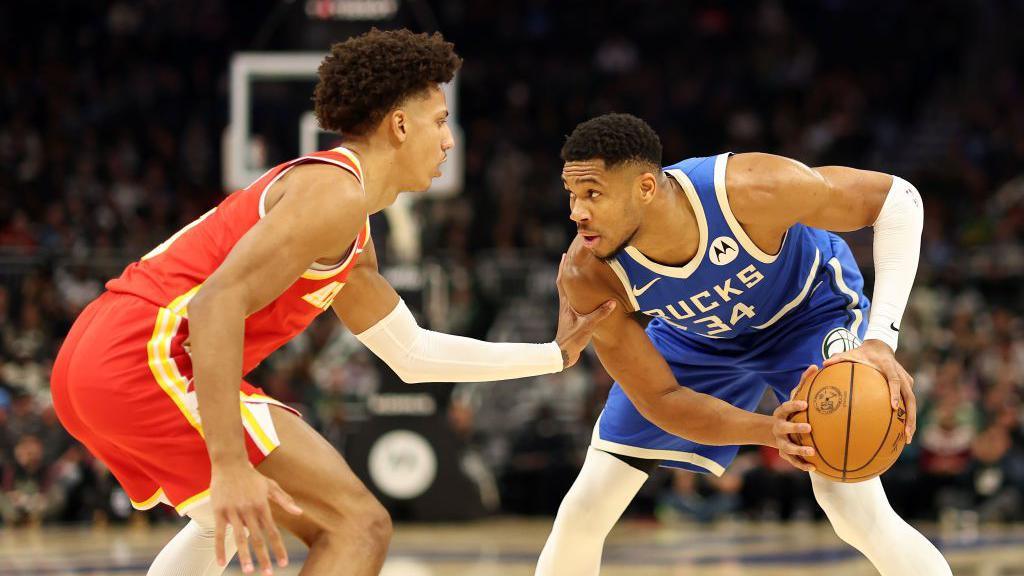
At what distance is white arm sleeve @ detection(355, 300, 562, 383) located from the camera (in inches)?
154

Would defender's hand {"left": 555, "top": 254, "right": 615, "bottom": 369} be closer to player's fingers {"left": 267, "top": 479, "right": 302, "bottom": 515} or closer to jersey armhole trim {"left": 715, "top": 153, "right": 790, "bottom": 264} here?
jersey armhole trim {"left": 715, "top": 153, "right": 790, "bottom": 264}

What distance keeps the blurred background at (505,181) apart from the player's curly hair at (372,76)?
5938 millimetres

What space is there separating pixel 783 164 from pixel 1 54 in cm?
1406

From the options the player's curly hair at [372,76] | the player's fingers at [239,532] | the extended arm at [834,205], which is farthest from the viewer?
the extended arm at [834,205]

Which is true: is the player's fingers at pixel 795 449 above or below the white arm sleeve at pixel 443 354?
below

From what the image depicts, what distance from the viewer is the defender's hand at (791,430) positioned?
147 inches

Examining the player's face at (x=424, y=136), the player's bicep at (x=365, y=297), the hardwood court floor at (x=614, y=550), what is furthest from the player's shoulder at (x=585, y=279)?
the hardwood court floor at (x=614, y=550)

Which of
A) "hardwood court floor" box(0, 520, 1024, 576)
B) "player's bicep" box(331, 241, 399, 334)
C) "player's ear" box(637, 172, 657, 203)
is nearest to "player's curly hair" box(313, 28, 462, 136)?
"player's bicep" box(331, 241, 399, 334)

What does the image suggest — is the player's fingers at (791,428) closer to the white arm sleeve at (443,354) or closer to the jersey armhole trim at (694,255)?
the jersey armhole trim at (694,255)

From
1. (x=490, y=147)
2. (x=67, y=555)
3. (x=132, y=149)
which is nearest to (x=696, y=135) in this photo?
(x=490, y=147)

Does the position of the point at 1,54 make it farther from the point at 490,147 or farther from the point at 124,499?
the point at 124,499

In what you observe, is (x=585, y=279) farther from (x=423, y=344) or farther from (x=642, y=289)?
(x=423, y=344)

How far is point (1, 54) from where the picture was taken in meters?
16.1

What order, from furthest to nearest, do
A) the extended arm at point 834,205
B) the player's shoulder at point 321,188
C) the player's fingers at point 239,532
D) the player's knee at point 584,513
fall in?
A: the player's knee at point 584,513 < the extended arm at point 834,205 < the player's shoulder at point 321,188 < the player's fingers at point 239,532
